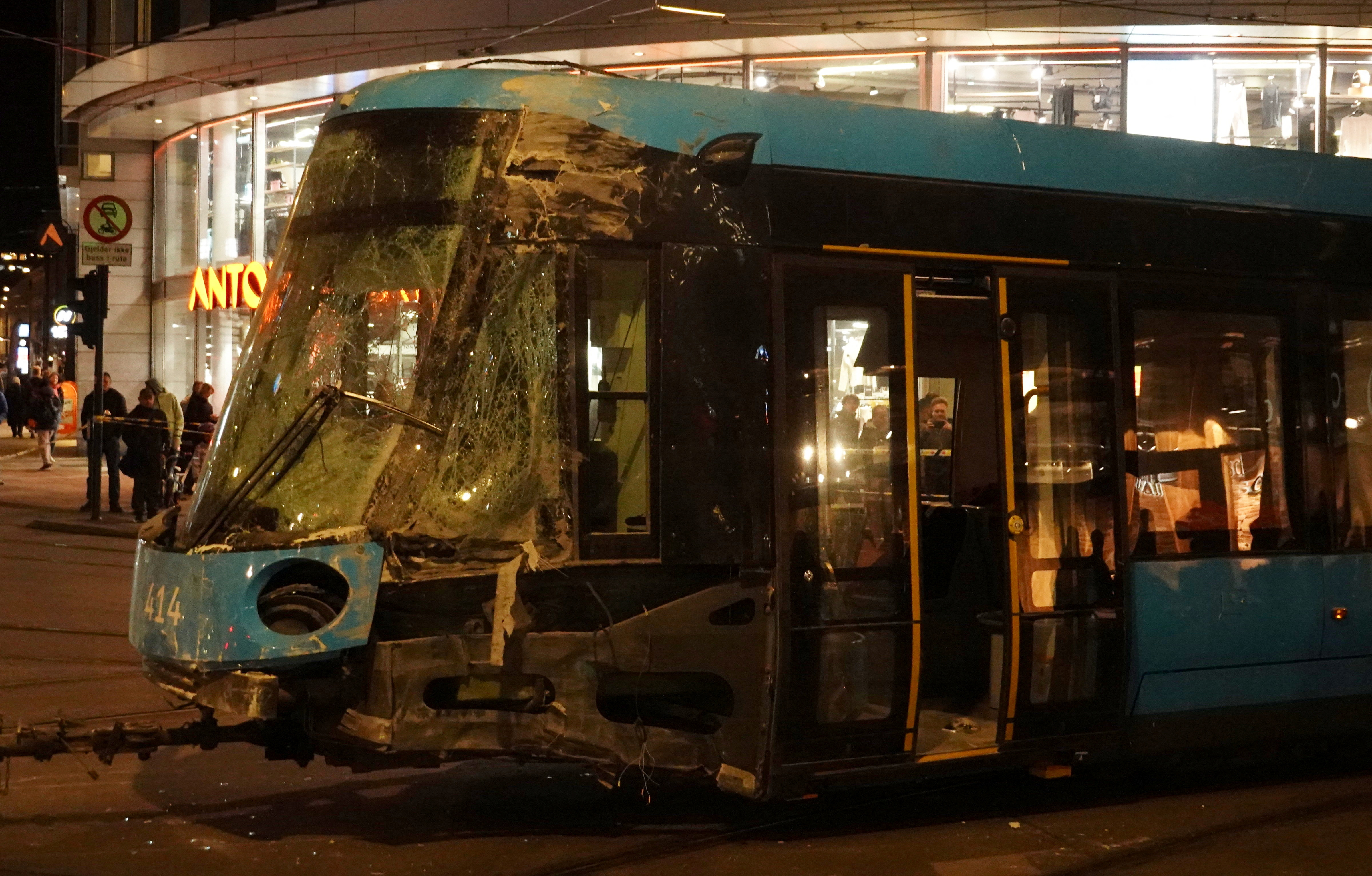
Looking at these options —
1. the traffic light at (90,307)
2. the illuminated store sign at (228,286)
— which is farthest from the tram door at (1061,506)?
the illuminated store sign at (228,286)

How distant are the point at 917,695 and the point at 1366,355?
10.7 feet

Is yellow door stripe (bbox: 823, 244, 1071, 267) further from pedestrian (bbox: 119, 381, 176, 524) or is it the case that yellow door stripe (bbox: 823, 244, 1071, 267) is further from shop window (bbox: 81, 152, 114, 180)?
shop window (bbox: 81, 152, 114, 180)

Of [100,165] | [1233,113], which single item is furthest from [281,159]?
[1233,113]

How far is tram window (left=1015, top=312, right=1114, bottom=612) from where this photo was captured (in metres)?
6.34

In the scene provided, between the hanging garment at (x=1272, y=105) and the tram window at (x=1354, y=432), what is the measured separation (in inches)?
471

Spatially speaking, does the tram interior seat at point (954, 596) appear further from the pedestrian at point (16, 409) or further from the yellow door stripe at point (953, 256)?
the pedestrian at point (16, 409)

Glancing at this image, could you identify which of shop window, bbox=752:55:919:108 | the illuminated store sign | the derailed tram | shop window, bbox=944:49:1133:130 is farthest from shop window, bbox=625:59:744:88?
the derailed tram

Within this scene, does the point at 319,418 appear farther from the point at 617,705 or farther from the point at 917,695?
the point at 917,695

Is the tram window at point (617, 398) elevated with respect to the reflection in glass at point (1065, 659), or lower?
elevated

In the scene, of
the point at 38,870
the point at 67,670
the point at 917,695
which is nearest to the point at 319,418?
the point at 38,870

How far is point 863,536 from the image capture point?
233 inches

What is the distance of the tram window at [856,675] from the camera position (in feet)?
19.1

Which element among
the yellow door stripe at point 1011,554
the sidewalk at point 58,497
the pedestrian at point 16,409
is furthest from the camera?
the pedestrian at point 16,409

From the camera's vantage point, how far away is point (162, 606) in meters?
5.47
